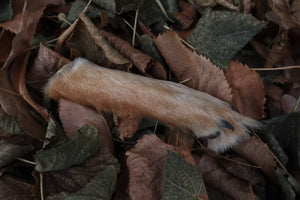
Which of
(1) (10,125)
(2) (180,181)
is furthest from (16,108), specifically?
(2) (180,181)

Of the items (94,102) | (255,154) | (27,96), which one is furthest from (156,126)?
(27,96)

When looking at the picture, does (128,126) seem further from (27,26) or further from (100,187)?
(27,26)

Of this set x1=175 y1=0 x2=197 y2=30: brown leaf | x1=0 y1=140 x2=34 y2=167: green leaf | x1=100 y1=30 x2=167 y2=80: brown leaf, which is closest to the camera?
x1=0 y1=140 x2=34 y2=167: green leaf

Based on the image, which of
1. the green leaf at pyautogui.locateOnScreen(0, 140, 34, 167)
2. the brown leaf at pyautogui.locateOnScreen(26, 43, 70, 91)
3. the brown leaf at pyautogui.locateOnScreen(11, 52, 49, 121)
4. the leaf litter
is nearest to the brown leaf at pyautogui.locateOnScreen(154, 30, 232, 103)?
the leaf litter

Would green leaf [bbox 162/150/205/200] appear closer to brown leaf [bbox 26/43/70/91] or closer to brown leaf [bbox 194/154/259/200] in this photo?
brown leaf [bbox 194/154/259/200]

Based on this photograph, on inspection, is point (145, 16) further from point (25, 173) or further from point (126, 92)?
point (25, 173)

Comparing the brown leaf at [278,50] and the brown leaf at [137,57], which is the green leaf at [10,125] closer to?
the brown leaf at [137,57]
